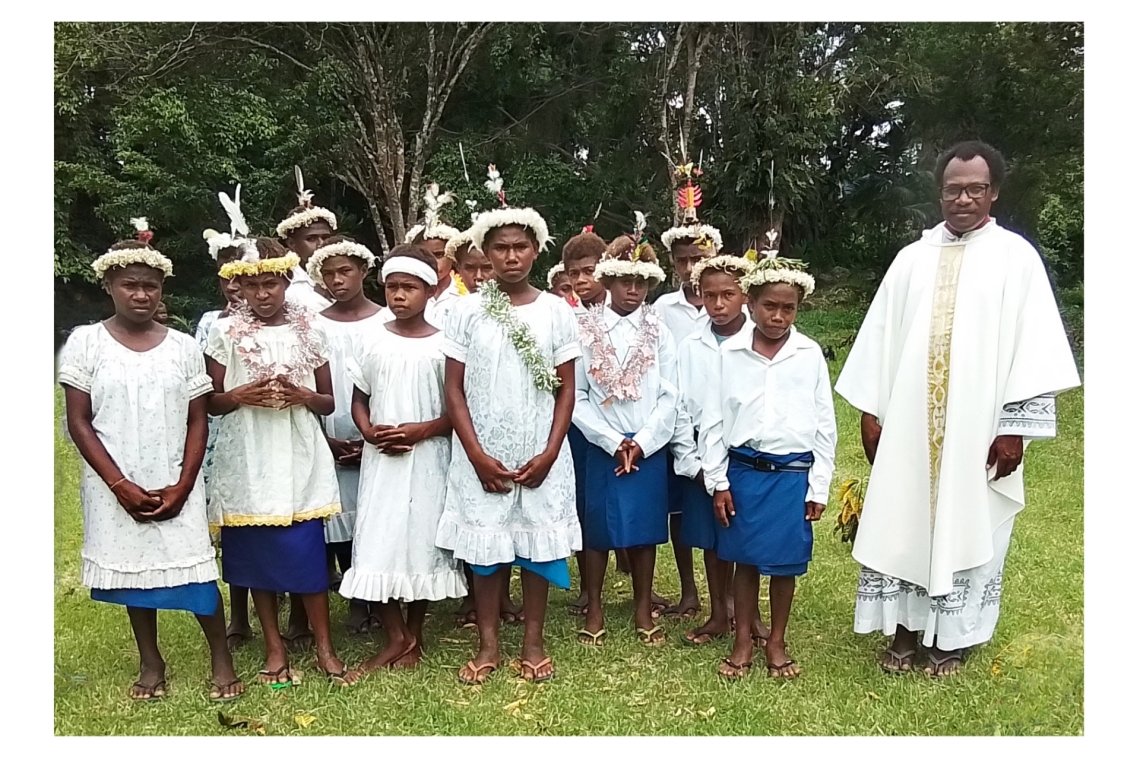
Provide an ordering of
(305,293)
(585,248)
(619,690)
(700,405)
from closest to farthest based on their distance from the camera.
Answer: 1. (619,690)
2. (700,405)
3. (585,248)
4. (305,293)

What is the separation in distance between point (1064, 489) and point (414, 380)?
619 centimetres

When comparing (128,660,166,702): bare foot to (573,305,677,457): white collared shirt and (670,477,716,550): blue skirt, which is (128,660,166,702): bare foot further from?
(670,477,716,550): blue skirt

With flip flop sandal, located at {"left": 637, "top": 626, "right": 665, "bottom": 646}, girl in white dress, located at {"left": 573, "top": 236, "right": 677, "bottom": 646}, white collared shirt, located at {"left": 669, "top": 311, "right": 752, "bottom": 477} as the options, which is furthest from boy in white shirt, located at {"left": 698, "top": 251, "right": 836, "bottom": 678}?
flip flop sandal, located at {"left": 637, "top": 626, "right": 665, "bottom": 646}

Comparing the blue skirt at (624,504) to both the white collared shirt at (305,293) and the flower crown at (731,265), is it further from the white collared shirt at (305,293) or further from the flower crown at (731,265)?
the white collared shirt at (305,293)

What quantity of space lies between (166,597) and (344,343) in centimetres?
143

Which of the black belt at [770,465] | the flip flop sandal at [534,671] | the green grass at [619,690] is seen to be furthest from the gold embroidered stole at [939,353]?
the flip flop sandal at [534,671]

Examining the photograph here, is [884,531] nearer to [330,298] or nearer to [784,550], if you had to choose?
[784,550]

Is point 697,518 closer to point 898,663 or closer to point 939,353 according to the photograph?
point 898,663

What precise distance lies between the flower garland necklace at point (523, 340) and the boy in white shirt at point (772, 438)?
2.75 feet

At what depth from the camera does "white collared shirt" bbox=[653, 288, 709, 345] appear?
5074 millimetres

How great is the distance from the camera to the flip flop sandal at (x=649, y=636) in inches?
188

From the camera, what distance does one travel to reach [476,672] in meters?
4.30

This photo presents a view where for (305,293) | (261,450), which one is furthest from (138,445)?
(305,293)

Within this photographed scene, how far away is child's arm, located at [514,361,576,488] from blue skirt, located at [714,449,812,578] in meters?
0.89
